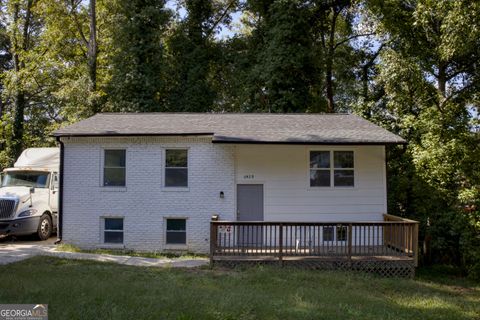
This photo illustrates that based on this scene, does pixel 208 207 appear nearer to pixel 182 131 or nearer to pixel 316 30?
pixel 182 131

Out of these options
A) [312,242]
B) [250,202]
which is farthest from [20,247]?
[312,242]

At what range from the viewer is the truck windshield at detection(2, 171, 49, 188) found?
16.4 m

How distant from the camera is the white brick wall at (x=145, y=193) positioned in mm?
14047

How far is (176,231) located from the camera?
1422 centimetres

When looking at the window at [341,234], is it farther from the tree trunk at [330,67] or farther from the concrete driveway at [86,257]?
the tree trunk at [330,67]

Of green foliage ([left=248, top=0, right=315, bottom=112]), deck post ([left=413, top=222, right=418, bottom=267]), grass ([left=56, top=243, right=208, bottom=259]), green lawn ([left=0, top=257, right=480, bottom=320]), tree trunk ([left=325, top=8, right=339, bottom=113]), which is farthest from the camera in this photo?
tree trunk ([left=325, top=8, right=339, bottom=113])

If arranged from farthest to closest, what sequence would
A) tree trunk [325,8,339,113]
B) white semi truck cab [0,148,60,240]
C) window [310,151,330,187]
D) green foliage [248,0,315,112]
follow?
1. tree trunk [325,8,339,113]
2. green foliage [248,0,315,112]
3. white semi truck cab [0,148,60,240]
4. window [310,151,330,187]

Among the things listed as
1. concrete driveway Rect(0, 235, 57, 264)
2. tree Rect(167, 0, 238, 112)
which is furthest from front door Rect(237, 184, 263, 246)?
tree Rect(167, 0, 238, 112)

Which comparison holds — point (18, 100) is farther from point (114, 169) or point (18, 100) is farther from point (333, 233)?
point (333, 233)

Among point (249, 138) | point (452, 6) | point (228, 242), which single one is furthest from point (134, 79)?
point (452, 6)

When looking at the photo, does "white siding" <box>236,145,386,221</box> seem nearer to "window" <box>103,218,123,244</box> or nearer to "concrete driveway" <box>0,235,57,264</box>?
"window" <box>103,218,123,244</box>

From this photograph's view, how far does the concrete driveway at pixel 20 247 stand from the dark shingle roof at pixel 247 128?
3740 millimetres

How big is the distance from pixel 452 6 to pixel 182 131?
31.6 ft

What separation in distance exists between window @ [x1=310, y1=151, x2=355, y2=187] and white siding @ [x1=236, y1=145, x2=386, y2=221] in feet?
0.65
